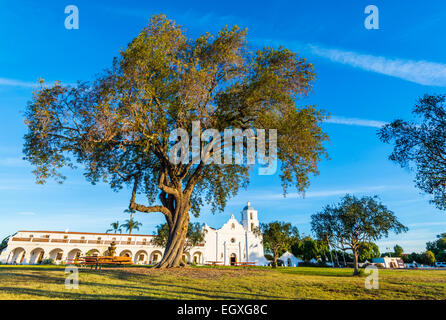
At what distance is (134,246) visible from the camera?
55875 millimetres

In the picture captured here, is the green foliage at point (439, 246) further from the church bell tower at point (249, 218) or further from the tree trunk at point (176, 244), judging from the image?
the tree trunk at point (176, 244)

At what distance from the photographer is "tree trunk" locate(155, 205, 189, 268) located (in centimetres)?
1525

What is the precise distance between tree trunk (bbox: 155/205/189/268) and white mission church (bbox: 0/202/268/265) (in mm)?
32032

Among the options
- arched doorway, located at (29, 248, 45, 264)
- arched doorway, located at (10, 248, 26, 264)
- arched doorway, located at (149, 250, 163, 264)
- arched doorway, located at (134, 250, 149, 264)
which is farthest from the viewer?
arched doorway, located at (149, 250, 163, 264)

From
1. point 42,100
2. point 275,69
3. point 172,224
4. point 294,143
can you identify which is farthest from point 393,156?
point 42,100

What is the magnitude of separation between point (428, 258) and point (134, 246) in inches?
3699

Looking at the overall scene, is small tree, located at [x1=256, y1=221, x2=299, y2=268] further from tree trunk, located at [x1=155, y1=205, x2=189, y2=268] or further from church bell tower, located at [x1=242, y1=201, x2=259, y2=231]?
tree trunk, located at [x1=155, y1=205, x2=189, y2=268]

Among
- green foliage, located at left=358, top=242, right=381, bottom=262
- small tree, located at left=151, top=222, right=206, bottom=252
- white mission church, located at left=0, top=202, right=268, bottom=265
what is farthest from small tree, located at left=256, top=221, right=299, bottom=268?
green foliage, located at left=358, top=242, right=381, bottom=262

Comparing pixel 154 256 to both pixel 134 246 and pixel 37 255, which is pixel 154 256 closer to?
pixel 134 246

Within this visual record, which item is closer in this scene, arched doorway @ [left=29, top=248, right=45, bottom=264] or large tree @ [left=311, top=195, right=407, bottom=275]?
large tree @ [left=311, top=195, right=407, bottom=275]

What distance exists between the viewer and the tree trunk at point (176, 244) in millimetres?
15254

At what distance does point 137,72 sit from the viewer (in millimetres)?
14062

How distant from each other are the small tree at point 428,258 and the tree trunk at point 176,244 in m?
98.1
